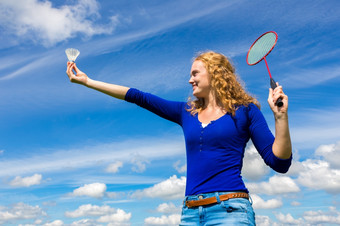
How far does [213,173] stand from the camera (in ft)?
18.6

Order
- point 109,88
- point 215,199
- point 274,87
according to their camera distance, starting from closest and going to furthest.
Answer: point 215,199 → point 274,87 → point 109,88

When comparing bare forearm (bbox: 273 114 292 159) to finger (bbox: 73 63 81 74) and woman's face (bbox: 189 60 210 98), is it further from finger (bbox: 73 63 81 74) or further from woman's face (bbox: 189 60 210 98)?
finger (bbox: 73 63 81 74)

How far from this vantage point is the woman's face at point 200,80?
6627 millimetres

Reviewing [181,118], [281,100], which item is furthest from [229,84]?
[281,100]

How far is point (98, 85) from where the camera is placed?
Result: 23.2ft

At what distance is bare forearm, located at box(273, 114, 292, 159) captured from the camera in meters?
5.32

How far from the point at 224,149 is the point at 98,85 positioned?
9.31ft

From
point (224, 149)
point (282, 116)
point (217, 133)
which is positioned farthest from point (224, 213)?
point (282, 116)

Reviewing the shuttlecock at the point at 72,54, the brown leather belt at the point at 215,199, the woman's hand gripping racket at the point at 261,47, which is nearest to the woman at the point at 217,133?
the brown leather belt at the point at 215,199

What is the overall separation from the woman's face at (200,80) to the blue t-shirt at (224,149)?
0.57m

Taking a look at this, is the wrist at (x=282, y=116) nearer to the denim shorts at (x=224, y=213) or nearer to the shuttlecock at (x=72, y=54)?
the denim shorts at (x=224, y=213)

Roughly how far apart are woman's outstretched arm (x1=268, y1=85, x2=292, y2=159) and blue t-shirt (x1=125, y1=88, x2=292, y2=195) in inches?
5.8

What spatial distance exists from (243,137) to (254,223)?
4.54 ft

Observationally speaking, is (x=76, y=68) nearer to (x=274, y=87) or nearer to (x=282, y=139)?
(x=274, y=87)
